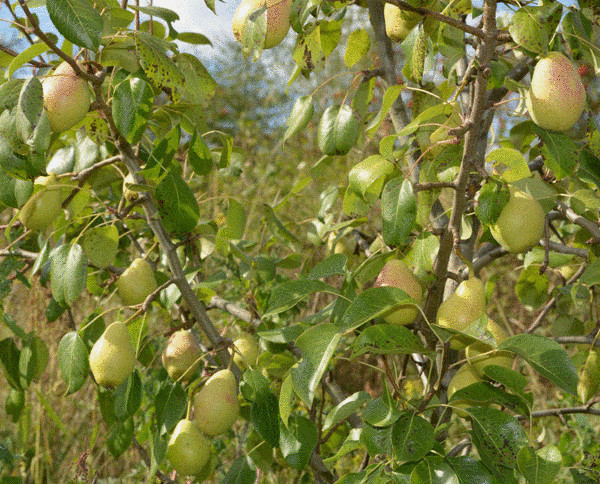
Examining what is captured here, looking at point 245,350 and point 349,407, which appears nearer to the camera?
point 349,407

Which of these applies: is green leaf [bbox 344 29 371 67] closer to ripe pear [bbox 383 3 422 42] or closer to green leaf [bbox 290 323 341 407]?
ripe pear [bbox 383 3 422 42]

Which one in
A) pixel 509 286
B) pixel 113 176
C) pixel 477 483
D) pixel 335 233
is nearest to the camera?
pixel 477 483

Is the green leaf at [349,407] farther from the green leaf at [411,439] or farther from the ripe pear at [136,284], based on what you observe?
the ripe pear at [136,284]

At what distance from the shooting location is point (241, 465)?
91 centimetres

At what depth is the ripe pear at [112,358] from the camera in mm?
791

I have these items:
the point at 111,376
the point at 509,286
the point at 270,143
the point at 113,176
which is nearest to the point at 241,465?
the point at 111,376

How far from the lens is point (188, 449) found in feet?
2.71

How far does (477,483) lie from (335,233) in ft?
2.33

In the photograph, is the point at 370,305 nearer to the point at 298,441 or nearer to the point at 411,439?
the point at 411,439

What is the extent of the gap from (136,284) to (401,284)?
39cm

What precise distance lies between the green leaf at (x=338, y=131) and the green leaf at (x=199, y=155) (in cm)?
16

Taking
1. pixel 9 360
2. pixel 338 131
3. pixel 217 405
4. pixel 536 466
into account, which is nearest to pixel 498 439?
pixel 536 466

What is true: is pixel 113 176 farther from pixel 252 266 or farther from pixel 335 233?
pixel 335 233

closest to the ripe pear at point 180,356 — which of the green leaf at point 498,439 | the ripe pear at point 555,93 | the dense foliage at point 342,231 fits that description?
the dense foliage at point 342,231
